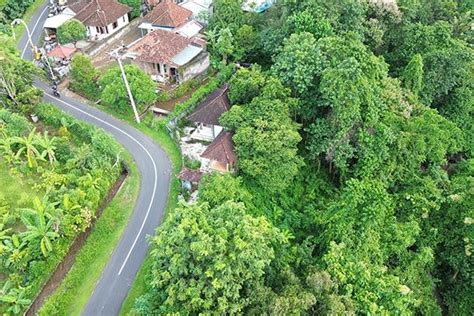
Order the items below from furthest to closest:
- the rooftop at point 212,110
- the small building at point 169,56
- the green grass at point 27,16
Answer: the green grass at point 27,16 → the small building at point 169,56 → the rooftop at point 212,110

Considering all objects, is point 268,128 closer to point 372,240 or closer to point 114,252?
point 372,240

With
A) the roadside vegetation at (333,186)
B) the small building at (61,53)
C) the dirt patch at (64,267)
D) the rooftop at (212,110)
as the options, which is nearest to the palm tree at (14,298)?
the dirt patch at (64,267)

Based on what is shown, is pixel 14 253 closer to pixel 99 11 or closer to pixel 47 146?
pixel 47 146

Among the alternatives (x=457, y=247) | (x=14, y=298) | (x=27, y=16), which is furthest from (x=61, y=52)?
(x=457, y=247)

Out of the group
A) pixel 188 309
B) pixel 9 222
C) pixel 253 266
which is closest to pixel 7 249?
pixel 9 222

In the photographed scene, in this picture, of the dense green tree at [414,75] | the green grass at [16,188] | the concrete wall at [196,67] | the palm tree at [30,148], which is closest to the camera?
the green grass at [16,188]

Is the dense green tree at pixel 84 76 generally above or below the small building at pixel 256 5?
Answer: below

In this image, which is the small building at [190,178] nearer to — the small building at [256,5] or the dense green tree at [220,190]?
the dense green tree at [220,190]
